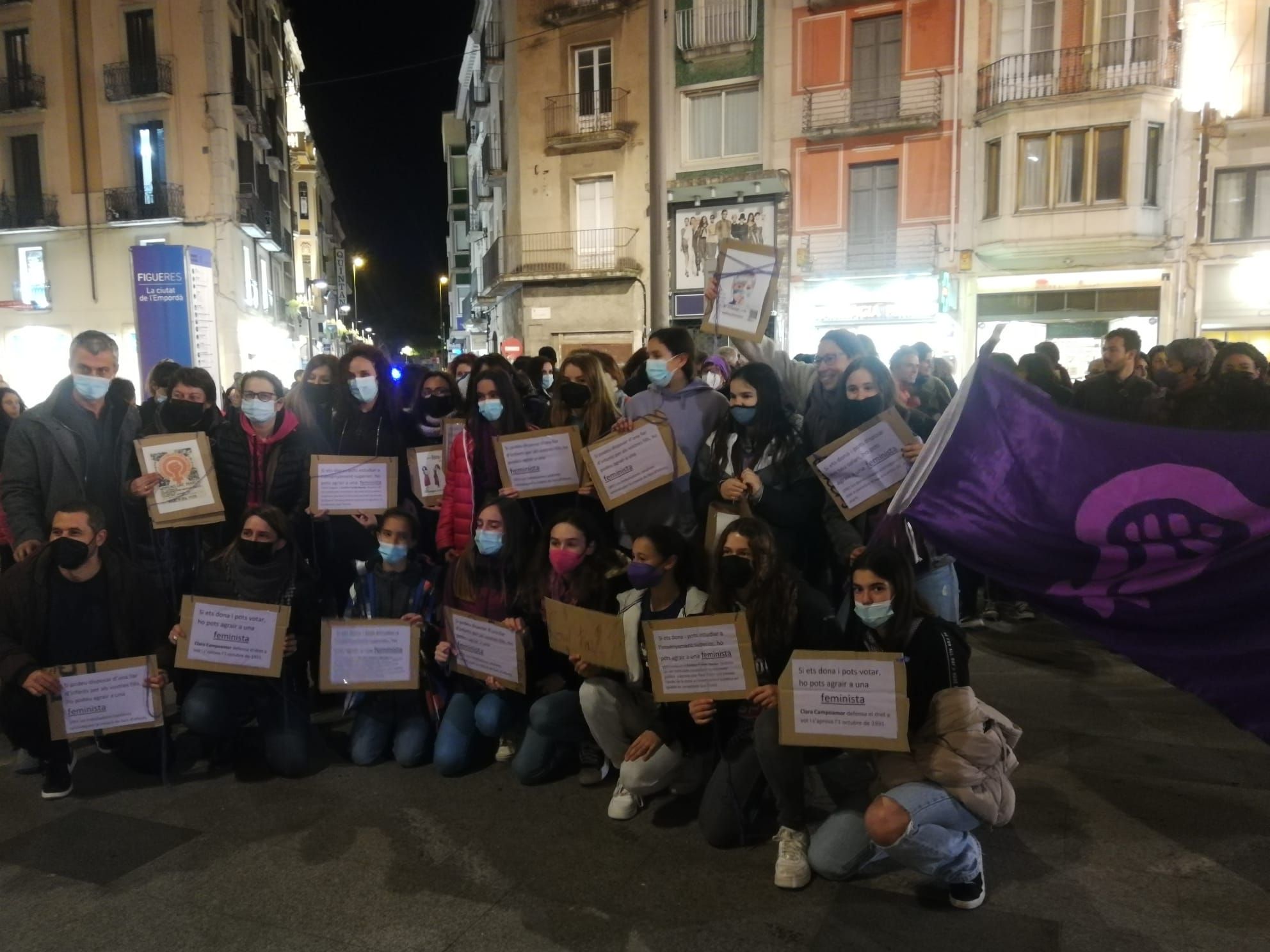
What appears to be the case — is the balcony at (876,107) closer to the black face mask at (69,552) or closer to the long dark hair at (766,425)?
the long dark hair at (766,425)

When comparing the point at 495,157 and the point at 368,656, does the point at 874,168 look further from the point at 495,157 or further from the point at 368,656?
the point at 368,656

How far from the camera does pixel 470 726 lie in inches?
190

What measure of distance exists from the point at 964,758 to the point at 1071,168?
667 inches

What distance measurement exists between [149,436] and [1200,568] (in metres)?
5.10

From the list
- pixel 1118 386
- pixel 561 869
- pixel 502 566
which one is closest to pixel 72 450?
pixel 502 566

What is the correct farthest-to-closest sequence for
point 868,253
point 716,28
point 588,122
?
point 588,122
point 716,28
point 868,253

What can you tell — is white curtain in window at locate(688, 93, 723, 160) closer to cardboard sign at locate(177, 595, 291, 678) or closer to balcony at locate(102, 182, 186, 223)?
balcony at locate(102, 182, 186, 223)

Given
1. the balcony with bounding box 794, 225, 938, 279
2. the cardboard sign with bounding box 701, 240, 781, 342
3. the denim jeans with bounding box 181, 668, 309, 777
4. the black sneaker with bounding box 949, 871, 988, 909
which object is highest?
the balcony with bounding box 794, 225, 938, 279

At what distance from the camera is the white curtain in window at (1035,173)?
1734 centimetres

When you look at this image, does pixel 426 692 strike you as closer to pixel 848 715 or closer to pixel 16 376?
pixel 848 715

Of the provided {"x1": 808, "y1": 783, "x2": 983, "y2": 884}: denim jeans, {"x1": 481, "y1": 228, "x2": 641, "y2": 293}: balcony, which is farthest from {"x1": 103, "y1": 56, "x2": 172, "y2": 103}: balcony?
{"x1": 808, "y1": 783, "x2": 983, "y2": 884}: denim jeans

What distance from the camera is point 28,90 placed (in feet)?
83.5

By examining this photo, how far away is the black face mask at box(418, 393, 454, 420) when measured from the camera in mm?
6191

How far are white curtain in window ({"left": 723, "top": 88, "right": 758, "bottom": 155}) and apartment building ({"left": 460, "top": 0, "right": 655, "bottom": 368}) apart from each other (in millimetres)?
2490
